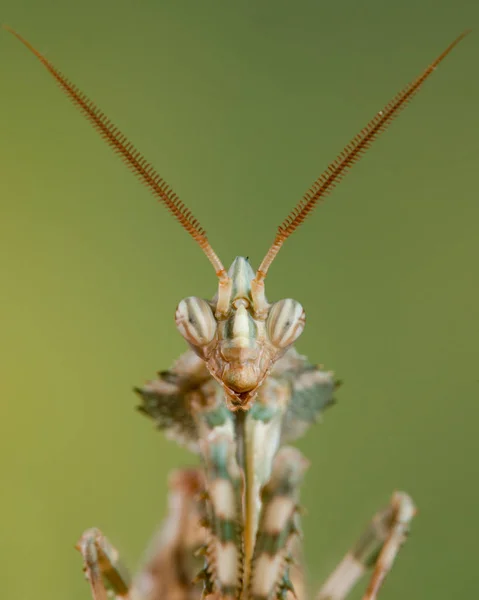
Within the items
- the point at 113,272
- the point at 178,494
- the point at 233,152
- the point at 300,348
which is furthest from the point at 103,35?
the point at 178,494

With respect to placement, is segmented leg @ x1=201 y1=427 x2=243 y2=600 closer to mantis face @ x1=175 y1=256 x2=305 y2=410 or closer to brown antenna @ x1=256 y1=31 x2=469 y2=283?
mantis face @ x1=175 y1=256 x2=305 y2=410

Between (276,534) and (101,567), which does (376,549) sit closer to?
(276,534)

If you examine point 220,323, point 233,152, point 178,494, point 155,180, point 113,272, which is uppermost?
point 233,152

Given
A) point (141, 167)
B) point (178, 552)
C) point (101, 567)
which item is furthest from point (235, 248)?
point (101, 567)

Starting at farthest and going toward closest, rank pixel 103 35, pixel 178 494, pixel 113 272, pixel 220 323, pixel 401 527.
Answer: pixel 103 35 → pixel 113 272 → pixel 178 494 → pixel 401 527 → pixel 220 323

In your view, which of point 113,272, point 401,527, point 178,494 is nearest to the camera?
point 401,527

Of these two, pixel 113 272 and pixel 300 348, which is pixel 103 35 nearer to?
pixel 113 272
